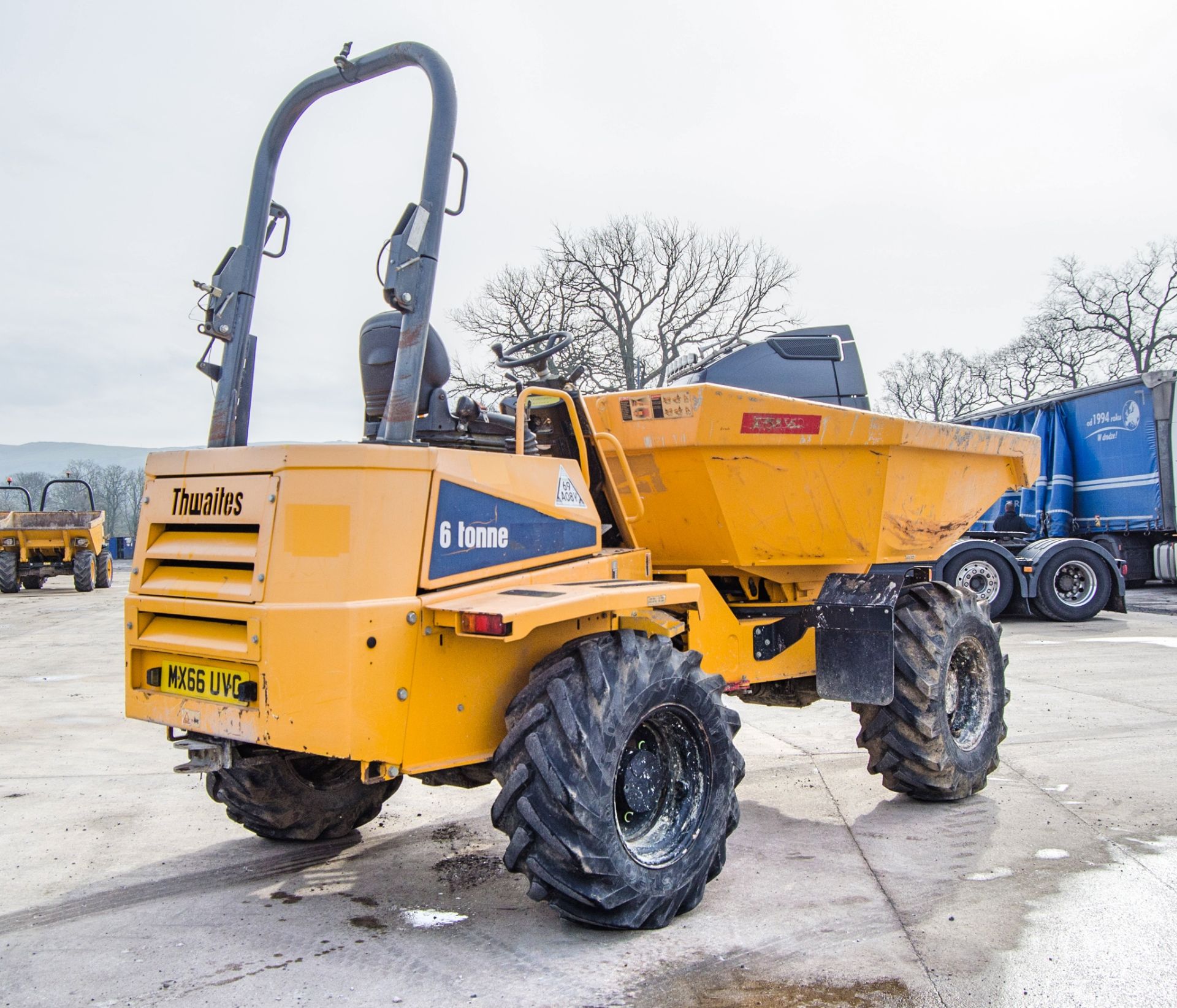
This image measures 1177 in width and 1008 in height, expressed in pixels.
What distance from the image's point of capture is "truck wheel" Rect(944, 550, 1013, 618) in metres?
14.9

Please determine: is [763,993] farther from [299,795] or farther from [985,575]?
[985,575]

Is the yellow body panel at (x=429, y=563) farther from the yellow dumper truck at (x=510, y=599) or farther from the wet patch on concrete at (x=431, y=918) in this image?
the wet patch on concrete at (x=431, y=918)

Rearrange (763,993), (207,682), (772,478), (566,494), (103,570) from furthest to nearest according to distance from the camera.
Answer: (103,570)
(772,478)
(566,494)
(207,682)
(763,993)

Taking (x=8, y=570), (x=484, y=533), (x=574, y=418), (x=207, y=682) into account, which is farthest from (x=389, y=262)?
(x=8, y=570)

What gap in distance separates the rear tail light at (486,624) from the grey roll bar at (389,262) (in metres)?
0.77

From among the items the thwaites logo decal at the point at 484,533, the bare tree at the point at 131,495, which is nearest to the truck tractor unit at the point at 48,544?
the thwaites logo decal at the point at 484,533

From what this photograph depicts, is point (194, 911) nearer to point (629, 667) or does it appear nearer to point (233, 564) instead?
point (233, 564)

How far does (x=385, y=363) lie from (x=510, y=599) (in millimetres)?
1174

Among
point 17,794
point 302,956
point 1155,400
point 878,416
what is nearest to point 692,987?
point 302,956

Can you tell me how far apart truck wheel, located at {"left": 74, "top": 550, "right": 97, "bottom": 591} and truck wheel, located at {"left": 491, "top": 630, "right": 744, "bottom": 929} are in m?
22.8

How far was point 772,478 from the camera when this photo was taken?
17.7 feet

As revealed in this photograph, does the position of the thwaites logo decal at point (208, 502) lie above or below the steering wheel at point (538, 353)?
below

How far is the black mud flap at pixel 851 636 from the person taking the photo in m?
5.43

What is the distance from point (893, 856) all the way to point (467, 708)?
7.69 ft
